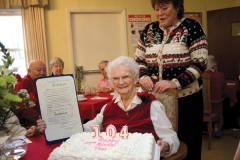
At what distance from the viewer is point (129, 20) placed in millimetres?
4629

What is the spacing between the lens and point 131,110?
5.05 ft

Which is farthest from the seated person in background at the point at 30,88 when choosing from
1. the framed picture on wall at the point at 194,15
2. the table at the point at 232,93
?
the framed picture on wall at the point at 194,15

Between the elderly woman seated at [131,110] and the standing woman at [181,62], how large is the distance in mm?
126

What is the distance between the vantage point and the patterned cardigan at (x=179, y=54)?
1.56 m

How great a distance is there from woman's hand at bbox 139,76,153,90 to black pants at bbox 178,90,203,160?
8.9 inches

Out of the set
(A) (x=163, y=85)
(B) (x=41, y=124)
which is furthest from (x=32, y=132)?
(A) (x=163, y=85)

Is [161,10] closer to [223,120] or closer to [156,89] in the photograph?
[156,89]

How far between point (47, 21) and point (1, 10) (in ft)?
2.47

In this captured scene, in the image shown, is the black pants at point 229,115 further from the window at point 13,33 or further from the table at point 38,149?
the window at point 13,33

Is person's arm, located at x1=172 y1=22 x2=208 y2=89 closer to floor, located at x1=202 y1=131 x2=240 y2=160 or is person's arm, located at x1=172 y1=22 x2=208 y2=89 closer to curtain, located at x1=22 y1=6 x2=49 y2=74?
floor, located at x1=202 y1=131 x2=240 y2=160

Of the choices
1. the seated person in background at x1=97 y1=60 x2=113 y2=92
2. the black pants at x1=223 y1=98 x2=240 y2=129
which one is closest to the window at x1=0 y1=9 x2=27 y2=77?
the seated person in background at x1=97 y1=60 x2=113 y2=92

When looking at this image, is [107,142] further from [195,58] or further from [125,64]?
[195,58]

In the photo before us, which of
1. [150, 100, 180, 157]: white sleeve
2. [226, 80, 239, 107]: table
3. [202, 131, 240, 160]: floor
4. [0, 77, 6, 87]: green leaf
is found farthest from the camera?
[226, 80, 239, 107]: table

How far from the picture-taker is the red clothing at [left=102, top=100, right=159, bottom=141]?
4.82 feet
